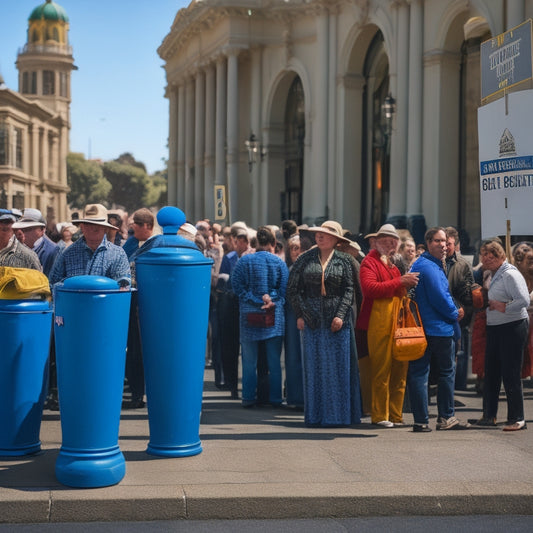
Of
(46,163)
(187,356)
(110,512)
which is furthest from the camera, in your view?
(46,163)

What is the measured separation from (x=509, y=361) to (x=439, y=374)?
2.15 ft

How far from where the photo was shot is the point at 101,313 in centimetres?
664

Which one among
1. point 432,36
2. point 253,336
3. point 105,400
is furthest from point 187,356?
point 432,36

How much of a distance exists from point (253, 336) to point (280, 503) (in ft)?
14.7

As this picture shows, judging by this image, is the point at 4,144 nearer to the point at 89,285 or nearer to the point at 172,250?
the point at 172,250

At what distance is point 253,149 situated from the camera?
37219mm

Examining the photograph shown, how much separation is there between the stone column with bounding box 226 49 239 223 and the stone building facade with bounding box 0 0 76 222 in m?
44.1

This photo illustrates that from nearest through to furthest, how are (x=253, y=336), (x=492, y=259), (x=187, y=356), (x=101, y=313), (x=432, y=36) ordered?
(x=101, y=313) → (x=187, y=356) → (x=492, y=259) → (x=253, y=336) → (x=432, y=36)

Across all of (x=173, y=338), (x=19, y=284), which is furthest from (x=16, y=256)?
(x=173, y=338)

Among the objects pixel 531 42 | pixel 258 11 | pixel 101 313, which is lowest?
pixel 101 313

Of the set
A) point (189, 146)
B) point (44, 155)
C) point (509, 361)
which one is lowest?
point (509, 361)

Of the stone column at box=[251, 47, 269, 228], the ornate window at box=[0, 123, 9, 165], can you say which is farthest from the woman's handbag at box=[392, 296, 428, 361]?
the ornate window at box=[0, 123, 9, 165]

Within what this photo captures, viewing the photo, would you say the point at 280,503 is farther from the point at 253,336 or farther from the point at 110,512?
the point at 253,336

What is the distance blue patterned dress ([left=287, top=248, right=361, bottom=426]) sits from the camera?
30.4 ft
